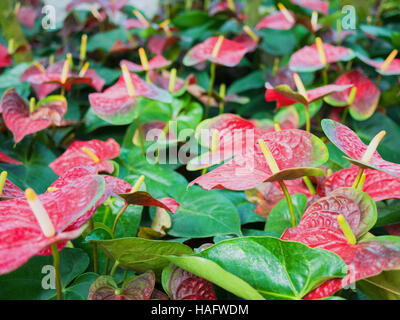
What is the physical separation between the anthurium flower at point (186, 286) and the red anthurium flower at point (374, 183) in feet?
0.82

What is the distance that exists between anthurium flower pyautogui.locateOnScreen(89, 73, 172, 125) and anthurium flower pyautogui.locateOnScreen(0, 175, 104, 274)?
0.32 metres

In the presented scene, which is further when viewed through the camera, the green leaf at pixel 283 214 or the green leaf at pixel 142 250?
the green leaf at pixel 283 214

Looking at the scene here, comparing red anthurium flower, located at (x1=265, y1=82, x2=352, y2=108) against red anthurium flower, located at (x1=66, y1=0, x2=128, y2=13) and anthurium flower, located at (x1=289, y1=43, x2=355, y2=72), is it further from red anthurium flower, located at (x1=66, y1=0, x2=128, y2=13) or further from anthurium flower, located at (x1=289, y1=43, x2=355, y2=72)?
red anthurium flower, located at (x1=66, y1=0, x2=128, y2=13)

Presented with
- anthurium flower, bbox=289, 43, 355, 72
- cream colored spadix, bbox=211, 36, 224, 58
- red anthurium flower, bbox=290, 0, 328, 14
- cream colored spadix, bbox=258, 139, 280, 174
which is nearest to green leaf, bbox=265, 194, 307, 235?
cream colored spadix, bbox=258, 139, 280, 174

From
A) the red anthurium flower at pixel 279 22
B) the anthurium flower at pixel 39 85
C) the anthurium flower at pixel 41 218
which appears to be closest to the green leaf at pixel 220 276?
the anthurium flower at pixel 41 218

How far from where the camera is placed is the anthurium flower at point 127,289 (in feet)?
1.45

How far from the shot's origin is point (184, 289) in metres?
0.44

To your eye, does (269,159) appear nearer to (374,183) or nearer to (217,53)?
(374,183)

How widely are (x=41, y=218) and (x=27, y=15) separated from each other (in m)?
1.37

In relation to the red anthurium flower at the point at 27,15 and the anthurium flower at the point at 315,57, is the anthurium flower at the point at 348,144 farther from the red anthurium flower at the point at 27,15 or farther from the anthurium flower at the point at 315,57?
the red anthurium flower at the point at 27,15

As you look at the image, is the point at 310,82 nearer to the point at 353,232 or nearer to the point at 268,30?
the point at 268,30

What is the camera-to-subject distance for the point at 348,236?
43 centimetres

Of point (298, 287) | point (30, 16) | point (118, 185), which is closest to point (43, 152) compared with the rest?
point (118, 185)
